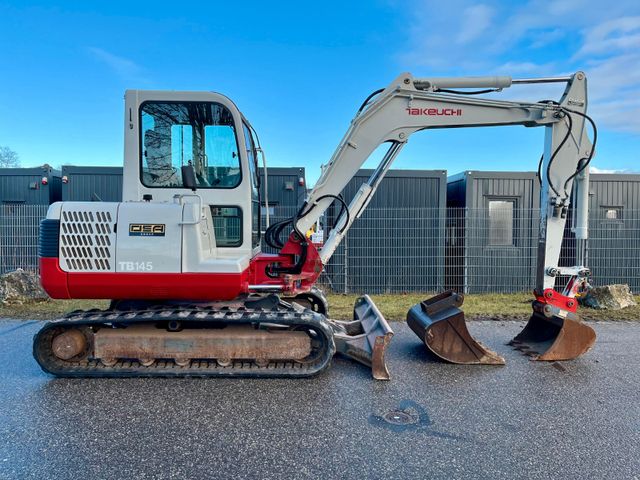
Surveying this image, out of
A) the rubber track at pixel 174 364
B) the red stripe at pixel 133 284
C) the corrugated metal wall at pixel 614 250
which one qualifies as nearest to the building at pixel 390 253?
the corrugated metal wall at pixel 614 250

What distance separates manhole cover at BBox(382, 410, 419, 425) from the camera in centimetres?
351

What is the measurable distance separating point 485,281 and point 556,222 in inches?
233

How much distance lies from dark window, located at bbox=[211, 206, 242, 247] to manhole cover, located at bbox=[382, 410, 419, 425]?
2.46 m

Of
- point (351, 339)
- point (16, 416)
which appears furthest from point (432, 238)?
point (16, 416)

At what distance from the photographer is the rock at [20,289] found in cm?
835

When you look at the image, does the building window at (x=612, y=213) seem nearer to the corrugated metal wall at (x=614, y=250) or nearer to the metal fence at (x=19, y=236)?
the corrugated metal wall at (x=614, y=250)

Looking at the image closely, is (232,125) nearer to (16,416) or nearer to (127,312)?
(127,312)

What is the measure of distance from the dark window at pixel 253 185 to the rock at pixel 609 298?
6.88m

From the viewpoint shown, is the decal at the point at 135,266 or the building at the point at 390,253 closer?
the decal at the point at 135,266

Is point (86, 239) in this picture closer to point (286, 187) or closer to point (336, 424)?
point (336, 424)

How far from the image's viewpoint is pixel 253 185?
531 centimetres

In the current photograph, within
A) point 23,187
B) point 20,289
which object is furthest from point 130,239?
point 23,187

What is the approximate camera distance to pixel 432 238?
35.0 ft

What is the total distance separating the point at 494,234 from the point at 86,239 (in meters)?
9.52
